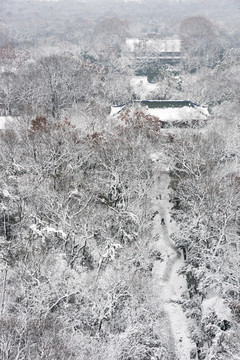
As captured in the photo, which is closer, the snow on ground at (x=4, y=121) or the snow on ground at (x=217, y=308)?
the snow on ground at (x=217, y=308)

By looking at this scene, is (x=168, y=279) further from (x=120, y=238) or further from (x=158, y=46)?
(x=158, y=46)

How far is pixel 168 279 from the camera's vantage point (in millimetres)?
23719

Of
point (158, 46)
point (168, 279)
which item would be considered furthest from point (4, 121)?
point (158, 46)

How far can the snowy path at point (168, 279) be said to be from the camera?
63.9 feet

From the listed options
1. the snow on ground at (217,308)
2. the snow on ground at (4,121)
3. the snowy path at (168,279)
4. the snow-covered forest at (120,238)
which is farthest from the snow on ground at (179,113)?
the snow on ground at (217,308)

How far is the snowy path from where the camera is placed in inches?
767

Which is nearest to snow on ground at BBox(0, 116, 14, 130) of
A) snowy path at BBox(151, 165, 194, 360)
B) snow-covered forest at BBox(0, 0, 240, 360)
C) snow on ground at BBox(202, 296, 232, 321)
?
snow-covered forest at BBox(0, 0, 240, 360)

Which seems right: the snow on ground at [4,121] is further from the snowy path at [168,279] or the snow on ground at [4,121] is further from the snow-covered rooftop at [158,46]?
the snow-covered rooftop at [158,46]

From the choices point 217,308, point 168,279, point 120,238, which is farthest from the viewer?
point 120,238

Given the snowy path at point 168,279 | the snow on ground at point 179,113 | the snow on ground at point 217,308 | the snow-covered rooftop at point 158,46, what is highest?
the snow-covered rooftop at point 158,46

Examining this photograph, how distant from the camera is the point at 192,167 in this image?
2656 centimetres

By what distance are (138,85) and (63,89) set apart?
21283 millimetres

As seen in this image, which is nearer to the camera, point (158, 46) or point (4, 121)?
point (4, 121)

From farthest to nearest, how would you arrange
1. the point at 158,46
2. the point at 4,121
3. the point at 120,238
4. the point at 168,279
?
the point at 158,46
the point at 4,121
the point at 120,238
the point at 168,279
